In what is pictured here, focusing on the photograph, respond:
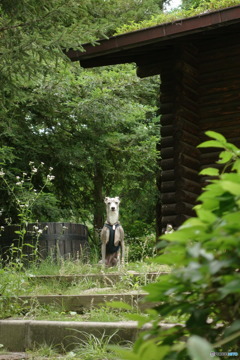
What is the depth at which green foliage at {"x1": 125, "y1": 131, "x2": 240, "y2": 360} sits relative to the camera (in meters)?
1.05

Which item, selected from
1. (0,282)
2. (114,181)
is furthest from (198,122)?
(114,181)

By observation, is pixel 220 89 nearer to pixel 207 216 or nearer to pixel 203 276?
pixel 207 216

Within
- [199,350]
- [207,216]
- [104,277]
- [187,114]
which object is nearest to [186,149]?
[187,114]

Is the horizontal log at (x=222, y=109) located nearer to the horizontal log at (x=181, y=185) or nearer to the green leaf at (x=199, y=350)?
the horizontal log at (x=181, y=185)

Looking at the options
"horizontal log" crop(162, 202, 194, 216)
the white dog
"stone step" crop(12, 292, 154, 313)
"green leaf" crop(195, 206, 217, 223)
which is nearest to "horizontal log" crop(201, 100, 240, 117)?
"horizontal log" crop(162, 202, 194, 216)

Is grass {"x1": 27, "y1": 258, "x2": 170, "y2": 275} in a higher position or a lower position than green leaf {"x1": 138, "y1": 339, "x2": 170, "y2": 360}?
higher

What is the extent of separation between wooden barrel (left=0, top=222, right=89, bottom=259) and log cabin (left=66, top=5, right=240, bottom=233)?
182cm

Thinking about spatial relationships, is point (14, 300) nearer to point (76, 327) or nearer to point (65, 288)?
point (65, 288)

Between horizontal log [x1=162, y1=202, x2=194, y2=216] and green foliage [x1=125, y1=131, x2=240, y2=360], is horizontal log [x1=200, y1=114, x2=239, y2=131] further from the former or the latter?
green foliage [x1=125, y1=131, x2=240, y2=360]

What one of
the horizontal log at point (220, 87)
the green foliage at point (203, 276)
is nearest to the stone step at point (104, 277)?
the horizontal log at point (220, 87)

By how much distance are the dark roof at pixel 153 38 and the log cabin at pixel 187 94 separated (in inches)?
0.5

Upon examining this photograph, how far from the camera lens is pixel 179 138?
24.8ft

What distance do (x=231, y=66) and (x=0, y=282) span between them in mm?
4388

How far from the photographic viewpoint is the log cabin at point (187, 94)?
7.50 meters
